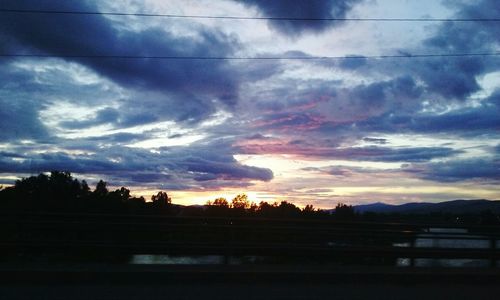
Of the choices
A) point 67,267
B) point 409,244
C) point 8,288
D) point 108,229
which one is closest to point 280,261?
point 409,244

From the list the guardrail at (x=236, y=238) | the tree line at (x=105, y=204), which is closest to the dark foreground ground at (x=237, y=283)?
the guardrail at (x=236, y=238)

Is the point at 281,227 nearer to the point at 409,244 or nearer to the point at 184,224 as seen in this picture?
the point at 184,224

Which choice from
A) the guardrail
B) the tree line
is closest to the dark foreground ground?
the guardrail

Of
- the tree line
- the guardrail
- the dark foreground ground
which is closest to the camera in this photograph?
the dark foreground ground

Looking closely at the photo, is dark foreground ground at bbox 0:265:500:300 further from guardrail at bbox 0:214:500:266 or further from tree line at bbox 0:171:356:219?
tree line at bbox 0:171:356:219

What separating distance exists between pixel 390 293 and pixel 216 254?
4074mm

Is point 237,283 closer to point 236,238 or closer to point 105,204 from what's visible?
point 236,238

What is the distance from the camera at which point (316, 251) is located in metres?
12.2

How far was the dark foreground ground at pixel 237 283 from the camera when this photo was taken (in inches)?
343

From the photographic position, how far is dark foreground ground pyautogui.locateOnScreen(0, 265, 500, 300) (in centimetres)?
871

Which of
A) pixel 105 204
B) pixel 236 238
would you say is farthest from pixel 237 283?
pixel 105 204

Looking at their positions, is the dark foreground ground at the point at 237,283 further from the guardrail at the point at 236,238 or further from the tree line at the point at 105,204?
the tree line at the point at 105,204

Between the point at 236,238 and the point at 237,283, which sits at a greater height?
the point at 236,238

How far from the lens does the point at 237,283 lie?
9.78 meters
